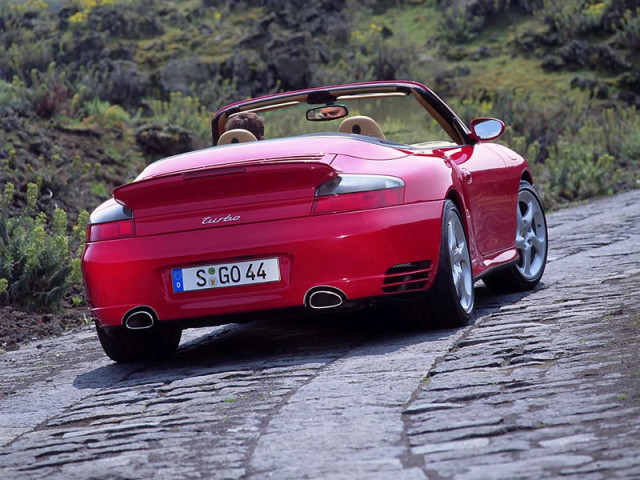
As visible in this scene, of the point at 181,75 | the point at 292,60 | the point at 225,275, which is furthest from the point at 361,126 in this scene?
the point at 292,60

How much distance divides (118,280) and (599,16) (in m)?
31.5

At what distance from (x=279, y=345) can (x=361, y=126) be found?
1420mm

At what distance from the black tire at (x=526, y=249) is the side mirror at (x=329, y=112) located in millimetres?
1434

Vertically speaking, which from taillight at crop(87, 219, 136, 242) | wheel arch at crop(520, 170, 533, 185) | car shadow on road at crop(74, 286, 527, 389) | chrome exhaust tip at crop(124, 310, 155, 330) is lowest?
car shadow on road at crop(74, 286, 527, 389)

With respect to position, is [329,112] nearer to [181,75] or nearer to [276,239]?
[276,239]

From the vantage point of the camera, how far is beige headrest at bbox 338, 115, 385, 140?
7004 mm

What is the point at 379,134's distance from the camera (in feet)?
22.9

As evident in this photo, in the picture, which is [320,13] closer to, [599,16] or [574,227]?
[599,16]

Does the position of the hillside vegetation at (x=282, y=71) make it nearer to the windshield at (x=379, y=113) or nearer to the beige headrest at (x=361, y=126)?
the windshield at (x=379, y=113)

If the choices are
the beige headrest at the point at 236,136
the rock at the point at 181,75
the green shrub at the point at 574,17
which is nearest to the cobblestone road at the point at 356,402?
the beige headrest at the point at 236,136

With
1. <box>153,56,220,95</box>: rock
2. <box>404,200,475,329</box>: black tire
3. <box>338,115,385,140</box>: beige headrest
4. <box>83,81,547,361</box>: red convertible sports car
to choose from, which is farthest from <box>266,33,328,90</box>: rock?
<box>83,81,547,361</box>: red convertible sports car

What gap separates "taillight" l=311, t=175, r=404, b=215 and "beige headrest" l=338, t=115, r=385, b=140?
110 centimetres

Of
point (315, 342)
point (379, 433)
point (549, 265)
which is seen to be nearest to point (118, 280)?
point (315, 342)

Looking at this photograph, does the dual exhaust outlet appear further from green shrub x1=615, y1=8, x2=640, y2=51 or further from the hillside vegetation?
green shrub x1=615, y1=8, x2=640, y2=51
